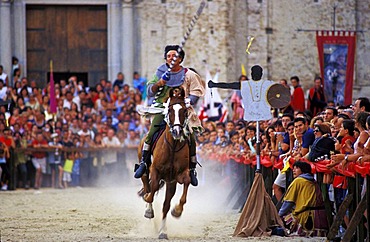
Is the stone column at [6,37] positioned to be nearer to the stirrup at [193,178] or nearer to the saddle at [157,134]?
the saddle at [157,134]

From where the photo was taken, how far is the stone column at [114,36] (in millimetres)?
31234

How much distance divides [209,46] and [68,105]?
4.46m

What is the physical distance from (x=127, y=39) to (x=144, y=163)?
17.0 m

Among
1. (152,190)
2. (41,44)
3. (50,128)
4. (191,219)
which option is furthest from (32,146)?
(152,190)

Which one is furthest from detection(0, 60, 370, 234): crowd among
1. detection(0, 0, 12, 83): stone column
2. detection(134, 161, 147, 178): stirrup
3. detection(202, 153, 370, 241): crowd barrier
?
detection(202, 153, 370, 241): crowd barrier

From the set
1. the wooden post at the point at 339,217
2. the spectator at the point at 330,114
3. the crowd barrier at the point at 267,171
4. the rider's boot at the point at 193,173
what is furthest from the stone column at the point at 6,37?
the wooden post at the point at 339,217

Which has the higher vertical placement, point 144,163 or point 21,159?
point 144,163

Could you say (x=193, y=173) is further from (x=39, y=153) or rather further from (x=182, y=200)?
(x=39, y=153)

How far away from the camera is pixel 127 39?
31141 millimetres

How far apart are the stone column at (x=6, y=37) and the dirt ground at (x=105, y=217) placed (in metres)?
6.69

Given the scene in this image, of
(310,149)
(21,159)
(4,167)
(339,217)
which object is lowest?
(4,167)

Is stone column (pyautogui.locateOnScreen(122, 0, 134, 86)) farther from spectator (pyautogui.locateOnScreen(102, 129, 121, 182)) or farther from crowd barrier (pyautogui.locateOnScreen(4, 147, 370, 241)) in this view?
crowd barrier (pyautogui.locateOnScreen(4, 147, 370, 241))

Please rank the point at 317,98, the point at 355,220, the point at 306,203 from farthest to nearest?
the point at 317,98 → the point at 306,203 → the point at 355,220

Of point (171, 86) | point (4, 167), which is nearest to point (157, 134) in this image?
point (171, 86)
